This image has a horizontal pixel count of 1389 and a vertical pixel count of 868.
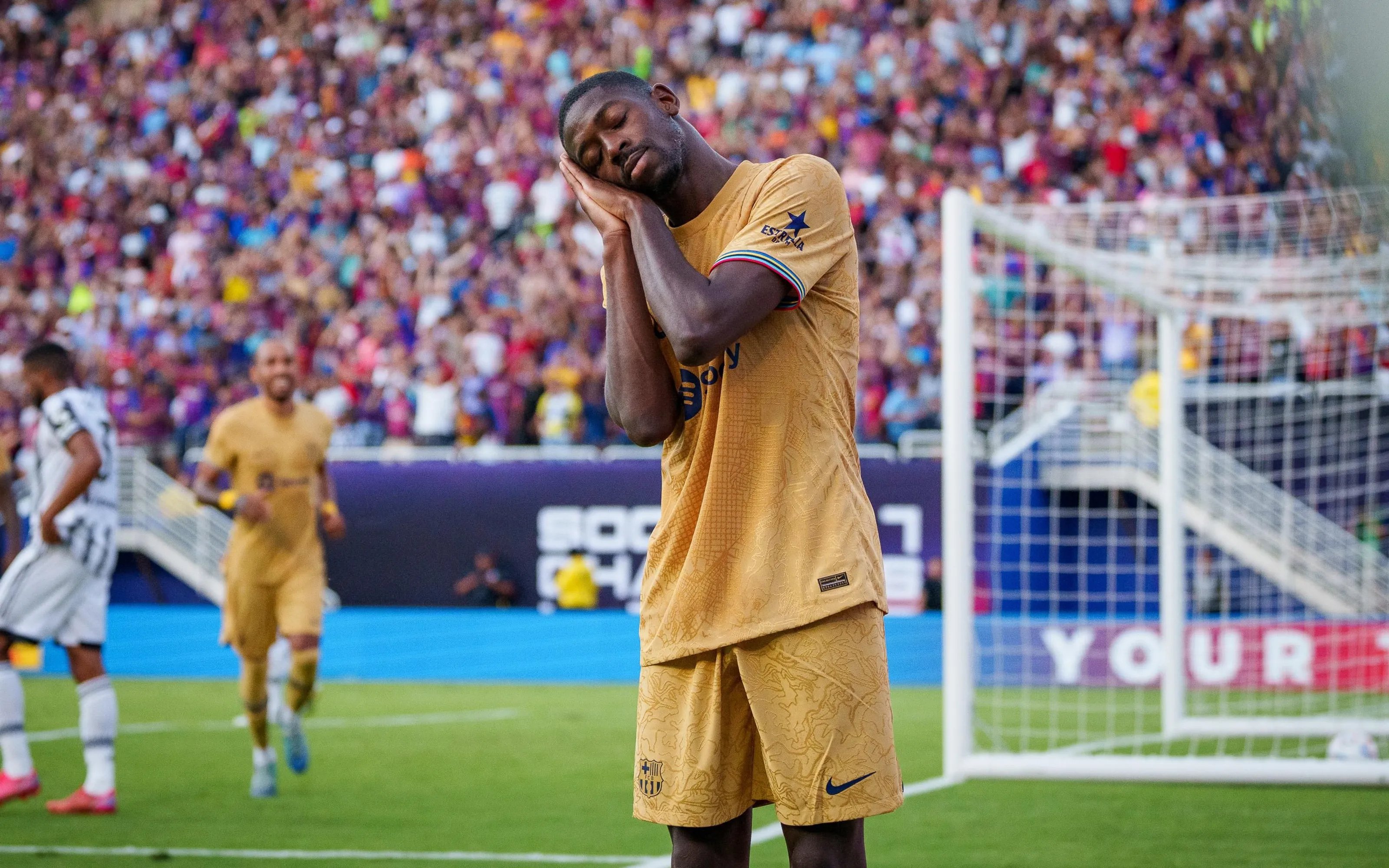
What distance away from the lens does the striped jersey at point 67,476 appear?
307 inches

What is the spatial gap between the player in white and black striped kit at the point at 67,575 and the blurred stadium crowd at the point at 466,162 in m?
8.90

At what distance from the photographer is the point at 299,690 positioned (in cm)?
866

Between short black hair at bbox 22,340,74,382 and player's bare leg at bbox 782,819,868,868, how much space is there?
236 inches

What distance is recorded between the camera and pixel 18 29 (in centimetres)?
2814

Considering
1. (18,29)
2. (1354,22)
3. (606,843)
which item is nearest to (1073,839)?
(606,843)

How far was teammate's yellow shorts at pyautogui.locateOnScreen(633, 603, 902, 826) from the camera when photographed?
2928 millimetres

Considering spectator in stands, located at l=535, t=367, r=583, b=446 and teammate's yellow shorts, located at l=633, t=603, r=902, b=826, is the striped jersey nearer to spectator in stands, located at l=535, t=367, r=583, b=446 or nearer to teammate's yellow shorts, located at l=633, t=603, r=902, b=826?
teammate's yellow shorts, located at l=633, t=603, r=902, b=826

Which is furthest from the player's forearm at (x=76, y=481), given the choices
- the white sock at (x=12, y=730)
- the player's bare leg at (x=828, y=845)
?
the player's bare leg at (x=828, y=845)

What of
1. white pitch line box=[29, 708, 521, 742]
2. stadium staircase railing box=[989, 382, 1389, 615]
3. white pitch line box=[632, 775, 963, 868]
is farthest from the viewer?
stadium staircase railing box=[989, 382, 1389, 615]

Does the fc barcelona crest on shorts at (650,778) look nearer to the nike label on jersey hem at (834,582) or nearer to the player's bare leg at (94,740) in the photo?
the nike label on jersey hem at (834,582)

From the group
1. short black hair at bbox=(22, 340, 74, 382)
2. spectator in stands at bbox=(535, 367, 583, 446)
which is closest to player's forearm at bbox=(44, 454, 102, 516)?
short black hair at bbox=(22, 340, 74, 382)

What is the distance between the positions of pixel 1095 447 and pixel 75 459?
32.0ft

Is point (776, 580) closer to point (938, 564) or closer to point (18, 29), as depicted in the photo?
point (938, 564)

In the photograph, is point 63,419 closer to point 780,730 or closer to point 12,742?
point 12,742
